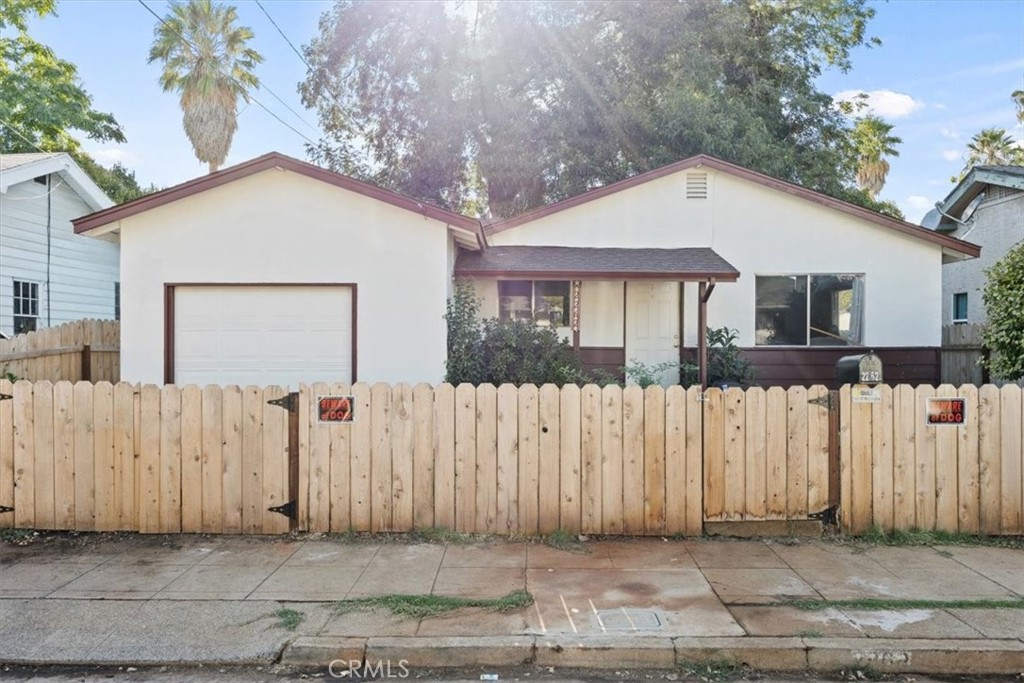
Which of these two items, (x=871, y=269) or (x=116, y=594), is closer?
(x=116, y=594)

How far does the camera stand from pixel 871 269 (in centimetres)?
1220

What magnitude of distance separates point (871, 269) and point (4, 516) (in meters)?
13.3

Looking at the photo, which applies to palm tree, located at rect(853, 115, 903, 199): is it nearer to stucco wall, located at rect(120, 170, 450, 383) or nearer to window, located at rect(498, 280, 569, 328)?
window, located at rect(498, 280, 569, 328)

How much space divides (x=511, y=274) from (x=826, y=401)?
5.35 m

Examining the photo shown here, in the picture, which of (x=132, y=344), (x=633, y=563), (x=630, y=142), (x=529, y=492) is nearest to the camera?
(x=633, y=563)

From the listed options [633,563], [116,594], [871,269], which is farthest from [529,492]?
[871,269]

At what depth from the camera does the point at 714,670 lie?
4051 mm

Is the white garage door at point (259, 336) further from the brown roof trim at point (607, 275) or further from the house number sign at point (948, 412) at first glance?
the house number sign at point (948, 412)

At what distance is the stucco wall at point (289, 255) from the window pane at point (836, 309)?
738cm

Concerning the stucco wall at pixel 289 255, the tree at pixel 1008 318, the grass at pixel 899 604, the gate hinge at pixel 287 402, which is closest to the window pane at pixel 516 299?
the stucco wall at pixel 289 255

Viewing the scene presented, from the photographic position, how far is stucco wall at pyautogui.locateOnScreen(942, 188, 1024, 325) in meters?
14.8

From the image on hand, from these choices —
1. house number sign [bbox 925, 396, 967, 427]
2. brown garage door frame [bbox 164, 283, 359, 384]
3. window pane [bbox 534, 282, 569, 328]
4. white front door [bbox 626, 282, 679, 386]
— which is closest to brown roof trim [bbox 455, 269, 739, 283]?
window pane [bbox 534, 282, 569, 328]

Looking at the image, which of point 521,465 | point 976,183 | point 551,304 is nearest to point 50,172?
point 551,304

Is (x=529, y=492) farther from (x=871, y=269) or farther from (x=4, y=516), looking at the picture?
(x=871, y=269)
